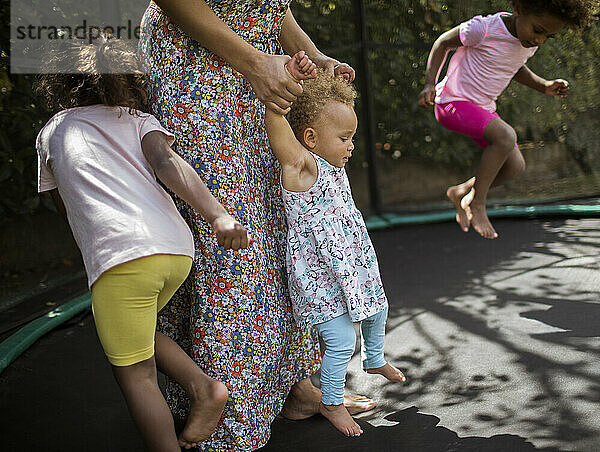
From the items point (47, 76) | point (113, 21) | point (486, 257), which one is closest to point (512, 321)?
point (486, 257)

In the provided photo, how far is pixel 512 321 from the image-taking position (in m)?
2.49

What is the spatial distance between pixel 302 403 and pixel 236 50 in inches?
35.9

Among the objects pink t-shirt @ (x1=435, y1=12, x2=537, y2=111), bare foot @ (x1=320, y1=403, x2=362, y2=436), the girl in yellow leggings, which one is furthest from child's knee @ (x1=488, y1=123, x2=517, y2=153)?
the girl in yellow leggings

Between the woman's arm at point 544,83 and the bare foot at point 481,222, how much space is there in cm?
54

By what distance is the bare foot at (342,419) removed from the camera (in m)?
1.70

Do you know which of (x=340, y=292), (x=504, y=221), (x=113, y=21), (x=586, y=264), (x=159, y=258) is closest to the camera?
(x=159, y=258)

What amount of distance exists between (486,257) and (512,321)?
100 cm

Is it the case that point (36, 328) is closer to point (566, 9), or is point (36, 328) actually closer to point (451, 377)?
point (451, 377)

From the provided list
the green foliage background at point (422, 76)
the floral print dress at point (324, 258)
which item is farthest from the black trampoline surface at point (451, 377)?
the green foliage background at point (422, 76)

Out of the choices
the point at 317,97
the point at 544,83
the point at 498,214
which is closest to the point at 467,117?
the point at 544,83

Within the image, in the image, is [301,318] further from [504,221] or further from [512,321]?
[504,221]

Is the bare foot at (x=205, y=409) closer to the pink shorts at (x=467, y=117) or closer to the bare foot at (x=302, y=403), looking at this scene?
the bare foot at (x=302, y=403)

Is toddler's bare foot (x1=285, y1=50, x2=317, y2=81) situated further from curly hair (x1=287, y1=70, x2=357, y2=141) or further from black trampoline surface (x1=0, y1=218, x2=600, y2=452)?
black trampoline surface (x1=0, y1=218, x2=600, y2=452)

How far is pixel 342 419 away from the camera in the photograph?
1.73 m
